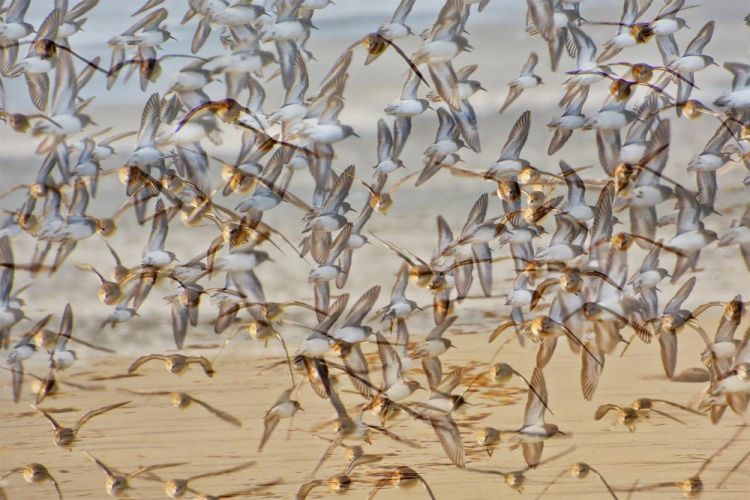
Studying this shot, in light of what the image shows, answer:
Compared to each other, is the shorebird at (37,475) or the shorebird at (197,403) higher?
the shorebird at (197,403)

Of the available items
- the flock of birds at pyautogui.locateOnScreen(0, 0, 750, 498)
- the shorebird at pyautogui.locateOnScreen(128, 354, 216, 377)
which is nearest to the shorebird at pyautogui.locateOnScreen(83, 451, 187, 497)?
the flock of birds at pyautogui.locateOnScreen(0, 0, 750, 498)

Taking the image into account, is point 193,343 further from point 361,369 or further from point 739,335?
point 739,335

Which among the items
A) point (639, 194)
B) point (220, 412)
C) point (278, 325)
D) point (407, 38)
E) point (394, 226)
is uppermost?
point (407, 38)

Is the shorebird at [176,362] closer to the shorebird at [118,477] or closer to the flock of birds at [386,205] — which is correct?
the flock of birds at [386,205]

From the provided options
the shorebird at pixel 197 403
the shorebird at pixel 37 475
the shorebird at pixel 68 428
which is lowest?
the shorebird at pixel 37 475

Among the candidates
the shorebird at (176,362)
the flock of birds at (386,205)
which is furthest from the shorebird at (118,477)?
the shorebird at (176,362)

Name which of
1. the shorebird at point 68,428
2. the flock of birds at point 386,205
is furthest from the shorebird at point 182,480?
the shorebird at point 68,428

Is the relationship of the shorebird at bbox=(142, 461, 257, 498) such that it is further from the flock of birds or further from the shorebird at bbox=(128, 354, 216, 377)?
the shorebird at bbox=(128, 354, 216, 377)

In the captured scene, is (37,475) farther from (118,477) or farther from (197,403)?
(197,403)

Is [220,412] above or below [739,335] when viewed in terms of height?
below

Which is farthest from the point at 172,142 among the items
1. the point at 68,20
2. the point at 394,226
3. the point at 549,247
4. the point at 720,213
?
the point at 720,213
